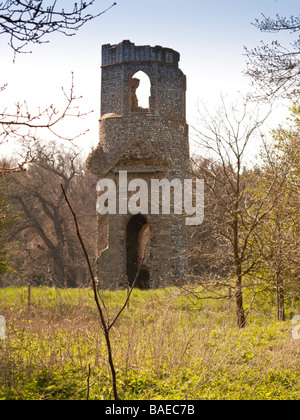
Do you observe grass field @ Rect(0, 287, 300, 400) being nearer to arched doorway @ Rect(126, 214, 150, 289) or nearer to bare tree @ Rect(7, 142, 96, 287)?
arched doorway @ Rect(126, 214, 150, 289)

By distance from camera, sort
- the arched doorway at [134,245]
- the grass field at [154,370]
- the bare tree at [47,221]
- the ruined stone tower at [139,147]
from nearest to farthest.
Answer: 1. the grass field at [154,370]
2. the ruined stone tower at [139,147]
3. the arched doorway at [134,245]
4. the bare tree at [47,221]

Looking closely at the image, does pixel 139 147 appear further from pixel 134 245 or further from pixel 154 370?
pixel 154 370

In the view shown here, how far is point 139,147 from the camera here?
749 inches

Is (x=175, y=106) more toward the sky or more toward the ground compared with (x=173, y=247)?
more toward the sky

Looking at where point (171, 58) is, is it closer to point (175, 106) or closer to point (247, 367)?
point (175, 106)

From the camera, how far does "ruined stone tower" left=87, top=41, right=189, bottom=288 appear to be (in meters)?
18.8

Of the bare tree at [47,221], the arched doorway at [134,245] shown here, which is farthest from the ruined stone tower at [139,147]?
the bare tree at [47,221]

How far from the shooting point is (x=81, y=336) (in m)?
7.43

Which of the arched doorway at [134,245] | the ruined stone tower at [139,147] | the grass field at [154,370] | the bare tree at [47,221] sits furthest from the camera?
the bare tree at [47,221]

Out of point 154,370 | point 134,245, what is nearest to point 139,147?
point 134,245

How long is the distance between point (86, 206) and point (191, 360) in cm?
2718

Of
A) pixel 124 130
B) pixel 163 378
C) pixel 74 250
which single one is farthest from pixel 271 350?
pixel 74 250

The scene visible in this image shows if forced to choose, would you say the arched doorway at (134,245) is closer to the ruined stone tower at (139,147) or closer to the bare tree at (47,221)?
the ruined stone tower at (139,147)

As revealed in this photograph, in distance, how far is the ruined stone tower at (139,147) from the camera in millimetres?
18750
